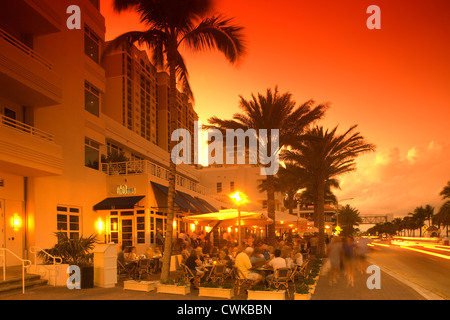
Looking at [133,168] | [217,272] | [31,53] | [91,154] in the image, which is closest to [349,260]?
[217,272]

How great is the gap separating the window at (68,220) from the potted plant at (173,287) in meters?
7.60

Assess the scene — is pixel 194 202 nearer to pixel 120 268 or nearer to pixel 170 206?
pixel 120 268

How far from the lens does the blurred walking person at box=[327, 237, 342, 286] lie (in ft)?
43.9

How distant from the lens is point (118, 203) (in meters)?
21.3

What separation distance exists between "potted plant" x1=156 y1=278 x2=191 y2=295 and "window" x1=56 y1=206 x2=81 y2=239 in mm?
7603

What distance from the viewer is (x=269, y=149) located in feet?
76.4

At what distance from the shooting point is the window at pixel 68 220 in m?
18.2

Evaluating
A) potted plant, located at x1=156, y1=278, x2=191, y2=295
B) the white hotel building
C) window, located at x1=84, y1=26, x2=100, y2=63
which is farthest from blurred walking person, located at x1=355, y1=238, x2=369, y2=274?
window, located at x1=84, y1=26, x2=100, y2=63

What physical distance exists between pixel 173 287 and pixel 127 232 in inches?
467

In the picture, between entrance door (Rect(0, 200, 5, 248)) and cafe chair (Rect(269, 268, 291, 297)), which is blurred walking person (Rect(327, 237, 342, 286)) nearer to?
cafe chair (Rect(269, 268, 291, 297))

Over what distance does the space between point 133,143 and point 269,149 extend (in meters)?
11.3

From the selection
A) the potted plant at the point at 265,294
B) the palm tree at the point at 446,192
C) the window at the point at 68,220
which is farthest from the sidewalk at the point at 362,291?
the palm tree at the point at 446,192

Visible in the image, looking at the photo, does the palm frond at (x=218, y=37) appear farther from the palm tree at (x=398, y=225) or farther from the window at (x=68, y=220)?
the palm tree at (x=398, y=225)

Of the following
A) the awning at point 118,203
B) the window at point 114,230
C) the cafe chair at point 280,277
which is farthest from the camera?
the window at point 114,230
